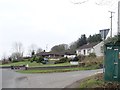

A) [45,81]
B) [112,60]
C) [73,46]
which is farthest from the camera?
[73,46]

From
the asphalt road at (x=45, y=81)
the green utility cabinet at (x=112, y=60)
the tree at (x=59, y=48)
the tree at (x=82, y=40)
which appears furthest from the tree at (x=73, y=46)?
the green utility cabinet at (x=112, y=60)

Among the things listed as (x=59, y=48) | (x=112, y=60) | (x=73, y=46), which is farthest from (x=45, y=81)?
(x=59, y=48)

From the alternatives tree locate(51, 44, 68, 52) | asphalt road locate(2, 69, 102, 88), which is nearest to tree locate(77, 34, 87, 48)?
tree locate(51, 44, 68, 52)

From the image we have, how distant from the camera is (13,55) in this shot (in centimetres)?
12219

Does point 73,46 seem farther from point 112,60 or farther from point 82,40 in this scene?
point 112,60

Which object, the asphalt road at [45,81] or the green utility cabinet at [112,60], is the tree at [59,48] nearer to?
the asphalt road at [45,81]

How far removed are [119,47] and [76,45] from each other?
11350 cm

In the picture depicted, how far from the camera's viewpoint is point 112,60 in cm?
1505

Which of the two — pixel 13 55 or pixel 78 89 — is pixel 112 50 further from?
pixel 13 55

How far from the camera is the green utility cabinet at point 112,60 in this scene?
15016mm

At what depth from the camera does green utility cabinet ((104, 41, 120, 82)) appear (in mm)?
15016

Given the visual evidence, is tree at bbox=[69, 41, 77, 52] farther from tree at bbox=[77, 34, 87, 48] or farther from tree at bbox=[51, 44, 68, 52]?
tree at bbox=[77, 34, 87, 48]

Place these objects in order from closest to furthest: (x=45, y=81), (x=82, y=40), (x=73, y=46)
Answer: (x=45, y=81), (x=82, y=40), (x=73, y=46)

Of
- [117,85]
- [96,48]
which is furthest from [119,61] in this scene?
[96,48]
